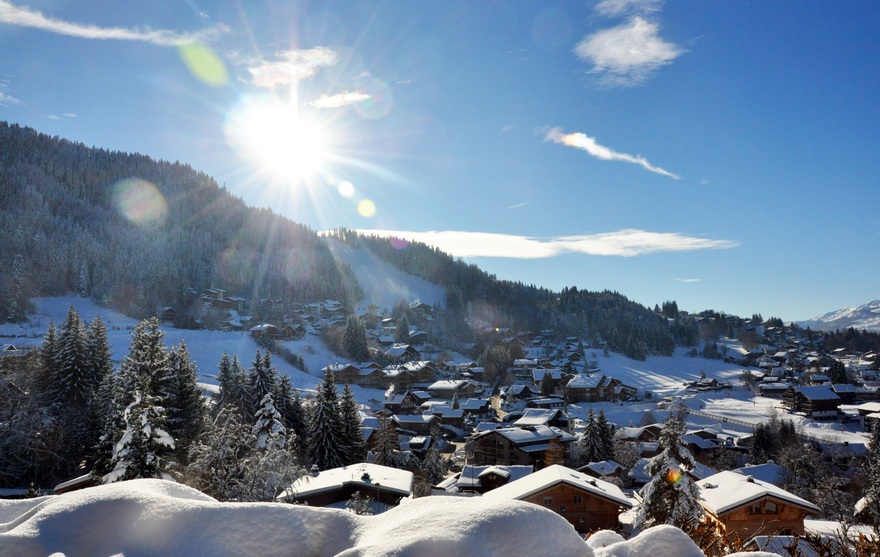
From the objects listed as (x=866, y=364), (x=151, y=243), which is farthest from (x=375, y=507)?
(x=866, y=364)

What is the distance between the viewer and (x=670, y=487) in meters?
16.8

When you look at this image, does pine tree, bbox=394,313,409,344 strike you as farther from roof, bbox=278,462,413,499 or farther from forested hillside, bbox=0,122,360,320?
roof, bbox=278,462,413,499

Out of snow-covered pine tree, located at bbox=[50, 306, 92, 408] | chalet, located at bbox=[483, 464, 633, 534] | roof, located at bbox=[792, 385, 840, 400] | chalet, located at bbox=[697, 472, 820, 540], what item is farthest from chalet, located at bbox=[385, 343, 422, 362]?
chalet, located at bbox=[697, 472, 820, 540]

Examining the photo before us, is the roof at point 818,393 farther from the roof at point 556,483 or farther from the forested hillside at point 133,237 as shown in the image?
the forested hillside at point 133,237

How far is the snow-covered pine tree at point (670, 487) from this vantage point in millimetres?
16516

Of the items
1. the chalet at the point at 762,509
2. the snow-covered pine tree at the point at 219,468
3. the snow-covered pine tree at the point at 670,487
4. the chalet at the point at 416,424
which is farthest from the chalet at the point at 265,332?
the snow-covered pine tree at the point at 670,487

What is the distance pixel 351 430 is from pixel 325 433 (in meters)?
2.35

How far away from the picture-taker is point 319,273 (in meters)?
152

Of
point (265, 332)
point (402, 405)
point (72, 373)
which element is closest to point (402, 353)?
point (265, 332)

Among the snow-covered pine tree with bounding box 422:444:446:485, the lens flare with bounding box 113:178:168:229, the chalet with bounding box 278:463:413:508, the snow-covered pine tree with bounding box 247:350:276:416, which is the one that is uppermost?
the lens flare with bounding box 113:178:168:229

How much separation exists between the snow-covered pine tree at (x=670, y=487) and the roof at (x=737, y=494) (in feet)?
26.7

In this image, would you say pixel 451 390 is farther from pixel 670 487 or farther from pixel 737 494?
pixel 670 487

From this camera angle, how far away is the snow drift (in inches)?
144

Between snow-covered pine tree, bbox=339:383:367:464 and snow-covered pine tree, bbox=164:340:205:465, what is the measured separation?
9.94m
